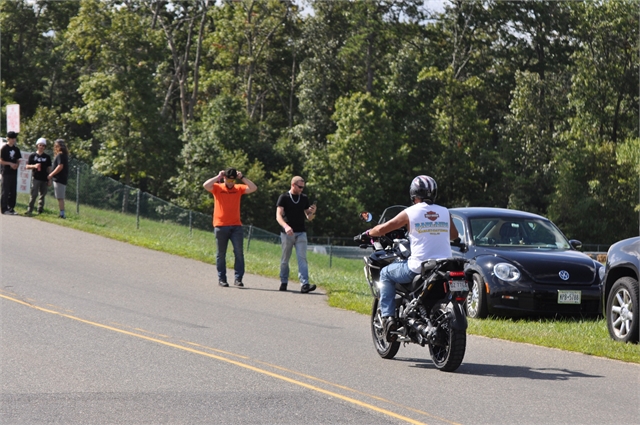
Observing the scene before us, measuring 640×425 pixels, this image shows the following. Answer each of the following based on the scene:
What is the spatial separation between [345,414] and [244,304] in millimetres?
7694

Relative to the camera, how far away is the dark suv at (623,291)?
37.6ft

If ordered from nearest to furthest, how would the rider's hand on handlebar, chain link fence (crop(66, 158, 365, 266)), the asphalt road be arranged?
the asphalt road
the rider's hand on handlebar
chain link fence (crop(66, 158, 365, 266))

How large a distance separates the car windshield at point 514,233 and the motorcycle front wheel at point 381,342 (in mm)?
4729

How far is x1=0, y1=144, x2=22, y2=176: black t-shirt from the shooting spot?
2464 cm

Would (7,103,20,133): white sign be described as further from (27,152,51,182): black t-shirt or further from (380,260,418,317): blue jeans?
(380,260,418,317): blue jeans

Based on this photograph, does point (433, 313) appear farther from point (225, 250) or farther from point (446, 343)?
point (225, 250)

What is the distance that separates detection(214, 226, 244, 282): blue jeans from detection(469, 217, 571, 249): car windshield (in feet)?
13.8

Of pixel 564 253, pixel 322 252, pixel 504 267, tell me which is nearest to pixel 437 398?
pixel 504 267

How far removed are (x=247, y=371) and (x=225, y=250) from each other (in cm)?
818

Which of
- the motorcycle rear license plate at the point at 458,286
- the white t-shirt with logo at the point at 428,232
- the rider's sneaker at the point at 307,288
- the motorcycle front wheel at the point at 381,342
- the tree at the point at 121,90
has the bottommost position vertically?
the rider's sneaker at the point at 307,288

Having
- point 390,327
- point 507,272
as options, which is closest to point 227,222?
point 507,272

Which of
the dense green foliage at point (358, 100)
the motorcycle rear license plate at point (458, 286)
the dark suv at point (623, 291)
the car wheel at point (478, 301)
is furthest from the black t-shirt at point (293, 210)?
the dense green foliage at point (358, 100)

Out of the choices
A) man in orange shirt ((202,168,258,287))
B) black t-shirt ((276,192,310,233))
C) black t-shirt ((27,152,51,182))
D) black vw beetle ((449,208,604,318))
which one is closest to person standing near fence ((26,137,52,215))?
black t-shirt ((27,152,51,182))

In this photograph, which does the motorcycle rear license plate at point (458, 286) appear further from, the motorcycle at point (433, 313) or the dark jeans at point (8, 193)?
the dark jeans at point (8, 193)
